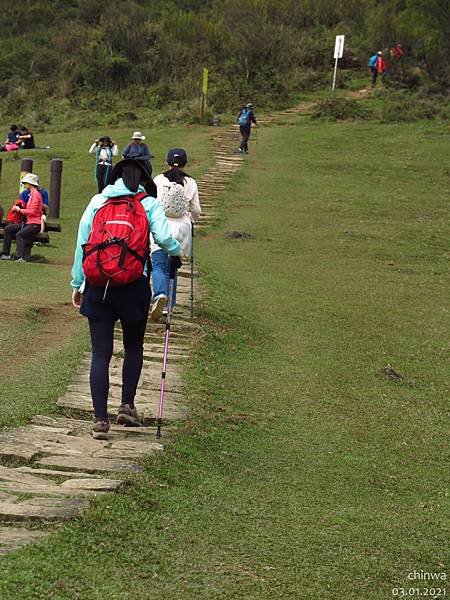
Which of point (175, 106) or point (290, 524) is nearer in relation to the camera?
point (290, 524)

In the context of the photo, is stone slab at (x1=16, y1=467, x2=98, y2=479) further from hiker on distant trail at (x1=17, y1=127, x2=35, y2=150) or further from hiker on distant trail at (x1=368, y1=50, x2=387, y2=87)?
hiker on distant trail at (x1=368, y1=50, x2=387, y2=87)

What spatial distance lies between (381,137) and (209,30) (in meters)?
15.3

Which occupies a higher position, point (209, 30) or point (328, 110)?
point (209, 30)

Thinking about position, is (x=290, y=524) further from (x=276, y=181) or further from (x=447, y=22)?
(x=447, y=22)

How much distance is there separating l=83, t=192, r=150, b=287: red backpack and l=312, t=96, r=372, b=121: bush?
85.4 ft

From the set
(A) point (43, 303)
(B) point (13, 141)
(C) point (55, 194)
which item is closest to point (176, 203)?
(A) point (43, 303)

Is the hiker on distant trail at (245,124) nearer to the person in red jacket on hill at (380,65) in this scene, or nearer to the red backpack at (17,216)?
the person in red jacket on hill at (380,65)

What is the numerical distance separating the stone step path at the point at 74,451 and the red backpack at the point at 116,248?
3.36 ft

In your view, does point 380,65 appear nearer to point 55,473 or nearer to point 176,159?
point 176,159

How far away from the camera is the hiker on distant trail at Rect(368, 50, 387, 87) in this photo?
36.3 meters

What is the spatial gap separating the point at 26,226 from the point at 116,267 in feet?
29.2

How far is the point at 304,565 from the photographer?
15.5 ft

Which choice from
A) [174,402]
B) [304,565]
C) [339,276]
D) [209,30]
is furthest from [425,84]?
[304,565]

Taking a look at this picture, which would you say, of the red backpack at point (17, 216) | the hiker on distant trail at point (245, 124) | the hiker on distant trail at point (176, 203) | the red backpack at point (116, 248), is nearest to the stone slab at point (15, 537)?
Result: the red backpack at point (116, 248)
